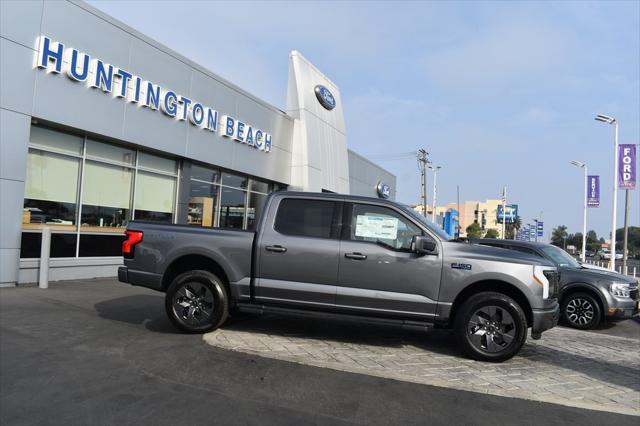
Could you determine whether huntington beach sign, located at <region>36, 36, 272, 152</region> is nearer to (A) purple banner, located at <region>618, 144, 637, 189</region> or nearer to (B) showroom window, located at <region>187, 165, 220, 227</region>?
(B) showroom window, located at <region>187, 165, 220, 227</region>

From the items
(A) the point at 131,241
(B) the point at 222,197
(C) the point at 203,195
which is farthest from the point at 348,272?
(B) the point at 222,197

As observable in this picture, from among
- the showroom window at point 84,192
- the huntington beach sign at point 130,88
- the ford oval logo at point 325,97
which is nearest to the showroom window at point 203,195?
the showroom window at point 84,192

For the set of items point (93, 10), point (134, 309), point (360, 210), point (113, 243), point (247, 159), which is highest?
point (93, 10)

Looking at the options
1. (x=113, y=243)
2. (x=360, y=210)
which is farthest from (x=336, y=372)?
(x=113, y=243)

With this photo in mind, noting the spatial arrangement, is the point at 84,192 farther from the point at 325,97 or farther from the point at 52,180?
the point at 325,97

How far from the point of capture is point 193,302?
20.2 feet

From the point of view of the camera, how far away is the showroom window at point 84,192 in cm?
989

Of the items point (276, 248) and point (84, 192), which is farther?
point (84, 192)

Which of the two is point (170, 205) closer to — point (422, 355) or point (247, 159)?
point (247, 159)

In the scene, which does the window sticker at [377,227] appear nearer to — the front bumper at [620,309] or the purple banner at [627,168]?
the front bumper at [620,309]

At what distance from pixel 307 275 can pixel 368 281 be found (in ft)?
2.57

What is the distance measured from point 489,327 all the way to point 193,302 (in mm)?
3798

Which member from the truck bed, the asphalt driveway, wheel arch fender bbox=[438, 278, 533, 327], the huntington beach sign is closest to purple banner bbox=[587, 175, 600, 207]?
the huntington beach sign

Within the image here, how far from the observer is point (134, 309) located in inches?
310
